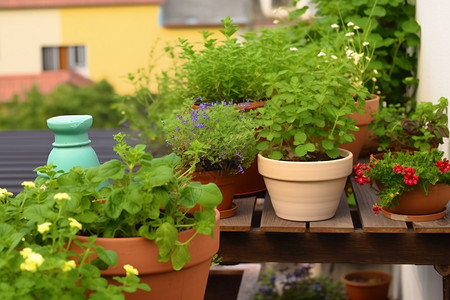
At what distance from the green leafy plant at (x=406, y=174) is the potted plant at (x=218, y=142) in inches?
17.3

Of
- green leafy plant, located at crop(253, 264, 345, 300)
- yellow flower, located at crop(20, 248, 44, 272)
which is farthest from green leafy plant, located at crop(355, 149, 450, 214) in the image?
green leafy plant, located at crop(253, 264, 345, 300)

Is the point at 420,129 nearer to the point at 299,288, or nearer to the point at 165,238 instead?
the point at 165,238

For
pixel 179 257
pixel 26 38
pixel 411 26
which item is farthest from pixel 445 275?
pixel 26 38

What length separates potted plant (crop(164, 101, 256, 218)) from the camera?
234 cm

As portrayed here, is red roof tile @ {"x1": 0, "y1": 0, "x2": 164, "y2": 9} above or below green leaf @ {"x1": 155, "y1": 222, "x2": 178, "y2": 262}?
below

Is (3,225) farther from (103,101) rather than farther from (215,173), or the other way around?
(103,101)

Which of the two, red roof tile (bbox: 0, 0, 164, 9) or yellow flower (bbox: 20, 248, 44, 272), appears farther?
red roof tile (bbox: 0, 0, 164, 9)

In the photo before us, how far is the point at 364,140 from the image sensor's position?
9.97 ft

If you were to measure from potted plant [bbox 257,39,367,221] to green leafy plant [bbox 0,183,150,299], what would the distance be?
2.95 feet

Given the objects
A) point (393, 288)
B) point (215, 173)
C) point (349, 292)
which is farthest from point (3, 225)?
point (393, 288)

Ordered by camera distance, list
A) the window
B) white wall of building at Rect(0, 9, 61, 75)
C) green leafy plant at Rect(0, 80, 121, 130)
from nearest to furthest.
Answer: green leafy plant at Rect(0, 80, 121, 130) → white wall of building at Rect(0, 9, 61, 75) → the window

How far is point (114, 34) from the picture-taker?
28469 mm

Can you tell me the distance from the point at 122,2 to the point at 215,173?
87.3 feet

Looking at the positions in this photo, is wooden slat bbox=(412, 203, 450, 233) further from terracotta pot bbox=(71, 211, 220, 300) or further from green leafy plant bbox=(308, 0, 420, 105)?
green leafy plant bbox=(308, 0, 420, 105)
